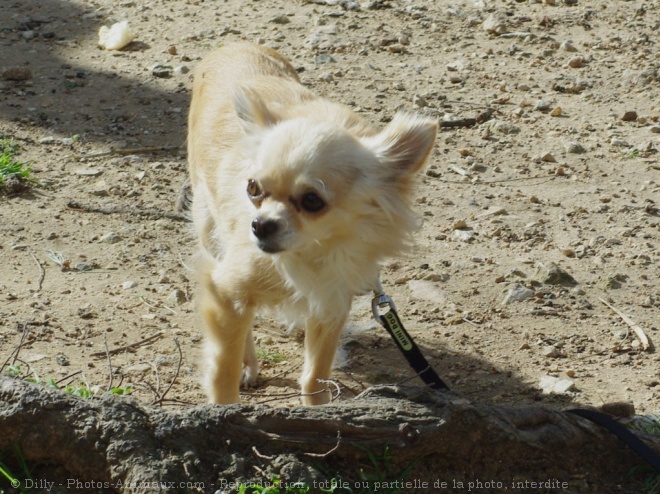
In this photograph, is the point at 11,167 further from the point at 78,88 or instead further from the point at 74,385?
the point at 74,385

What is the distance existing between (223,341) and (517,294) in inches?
74.2

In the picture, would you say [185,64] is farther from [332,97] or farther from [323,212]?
[323,212]

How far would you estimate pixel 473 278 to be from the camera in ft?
18.1

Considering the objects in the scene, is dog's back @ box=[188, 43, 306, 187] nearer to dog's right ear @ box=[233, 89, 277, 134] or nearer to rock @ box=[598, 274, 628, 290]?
dog's right ear @ box=[233, 89, 277, 134]

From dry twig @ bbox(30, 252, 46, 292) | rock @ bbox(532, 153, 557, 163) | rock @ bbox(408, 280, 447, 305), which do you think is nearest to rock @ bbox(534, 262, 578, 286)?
rock @ bbox(408, 280, 447, 305)

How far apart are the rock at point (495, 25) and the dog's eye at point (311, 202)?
17.8 ft

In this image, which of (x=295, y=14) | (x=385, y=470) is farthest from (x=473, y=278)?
(x=295, y=14)

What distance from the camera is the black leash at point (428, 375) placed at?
10.6 ft

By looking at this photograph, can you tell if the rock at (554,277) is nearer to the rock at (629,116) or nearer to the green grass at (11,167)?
the rock at (629,116)

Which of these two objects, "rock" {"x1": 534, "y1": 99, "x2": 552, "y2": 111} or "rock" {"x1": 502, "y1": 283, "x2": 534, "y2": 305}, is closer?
"rock" {"x1": 502, "y1": 283, "x2": 534, "y2": 305}

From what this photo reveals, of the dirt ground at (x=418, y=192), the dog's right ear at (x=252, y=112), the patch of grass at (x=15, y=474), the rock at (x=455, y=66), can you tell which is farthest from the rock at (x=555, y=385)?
the rock at (x=455, y=66)

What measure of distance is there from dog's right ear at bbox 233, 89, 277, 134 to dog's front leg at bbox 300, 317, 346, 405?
939 millimetres

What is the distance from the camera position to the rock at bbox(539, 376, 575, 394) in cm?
444

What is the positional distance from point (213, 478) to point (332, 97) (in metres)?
5.18
